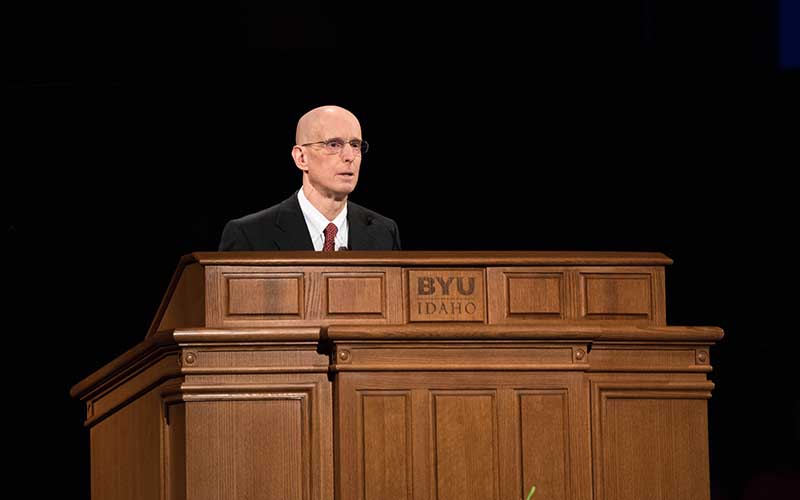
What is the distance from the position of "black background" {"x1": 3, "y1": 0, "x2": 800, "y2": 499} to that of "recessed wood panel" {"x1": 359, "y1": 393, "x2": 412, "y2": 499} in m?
2.37

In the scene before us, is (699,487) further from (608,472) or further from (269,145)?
(269,145)

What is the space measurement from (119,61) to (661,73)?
215 centimetres

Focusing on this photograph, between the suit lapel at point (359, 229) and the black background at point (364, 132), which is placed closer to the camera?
the suit lapel at point (359, 229)

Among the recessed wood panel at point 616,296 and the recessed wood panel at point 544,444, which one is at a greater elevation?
the recessed wood panel at point 616,296

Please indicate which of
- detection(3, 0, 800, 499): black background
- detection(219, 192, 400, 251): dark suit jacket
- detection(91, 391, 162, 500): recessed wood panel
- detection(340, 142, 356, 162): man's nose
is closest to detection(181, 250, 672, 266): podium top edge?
detection(91, 391, 162, 500): recessed wood panel

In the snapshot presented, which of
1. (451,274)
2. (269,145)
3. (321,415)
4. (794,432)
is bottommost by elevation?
(794,432)

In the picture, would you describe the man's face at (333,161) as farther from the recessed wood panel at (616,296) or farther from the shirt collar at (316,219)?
the recessed wood panel at (616,296)

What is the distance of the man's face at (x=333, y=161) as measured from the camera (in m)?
4.21

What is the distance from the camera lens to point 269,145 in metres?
5.70

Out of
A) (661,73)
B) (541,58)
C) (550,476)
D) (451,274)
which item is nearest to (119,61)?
(541,58)

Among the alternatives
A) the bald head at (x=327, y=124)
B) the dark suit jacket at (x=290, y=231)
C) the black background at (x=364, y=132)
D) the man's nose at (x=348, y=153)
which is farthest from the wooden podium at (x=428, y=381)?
the black background at (x=364, y=132)

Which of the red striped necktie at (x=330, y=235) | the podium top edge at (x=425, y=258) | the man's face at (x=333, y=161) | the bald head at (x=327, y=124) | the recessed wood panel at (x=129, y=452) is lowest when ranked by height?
the recessed wood panel at (x=129, y=452)

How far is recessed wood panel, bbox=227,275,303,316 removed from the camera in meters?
3.32

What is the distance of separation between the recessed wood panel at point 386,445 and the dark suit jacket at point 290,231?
2.76 ft
